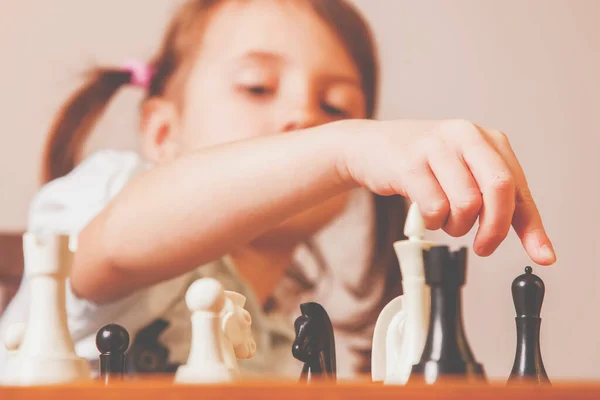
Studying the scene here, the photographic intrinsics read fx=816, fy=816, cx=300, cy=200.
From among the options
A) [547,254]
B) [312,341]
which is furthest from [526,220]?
[312,341]

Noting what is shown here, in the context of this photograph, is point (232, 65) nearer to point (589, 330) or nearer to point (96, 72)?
point (96, 72)

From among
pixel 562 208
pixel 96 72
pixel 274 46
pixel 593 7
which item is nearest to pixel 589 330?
pixel 562 208

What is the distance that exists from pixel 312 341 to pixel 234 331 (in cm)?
5

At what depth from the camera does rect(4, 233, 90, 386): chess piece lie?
0.47 meters

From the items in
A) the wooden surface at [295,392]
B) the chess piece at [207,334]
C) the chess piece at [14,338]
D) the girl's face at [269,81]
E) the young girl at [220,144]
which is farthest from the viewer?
the girl's face at [269,81]

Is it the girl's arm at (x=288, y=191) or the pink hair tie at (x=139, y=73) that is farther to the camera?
the pink hair tie at (x=139, y=73)

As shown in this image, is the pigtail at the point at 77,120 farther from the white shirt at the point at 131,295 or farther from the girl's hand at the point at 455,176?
the girl's hand at the point at 455,176

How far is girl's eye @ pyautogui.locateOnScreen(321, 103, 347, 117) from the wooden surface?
33.9 inches

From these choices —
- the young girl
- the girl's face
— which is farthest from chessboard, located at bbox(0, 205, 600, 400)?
the girl's face

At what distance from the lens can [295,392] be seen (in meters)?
0.34

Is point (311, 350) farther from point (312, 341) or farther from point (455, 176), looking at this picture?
point (455, 176)

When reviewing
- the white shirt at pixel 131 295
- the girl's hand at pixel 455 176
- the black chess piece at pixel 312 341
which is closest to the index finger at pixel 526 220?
the girl's hand at pixel 455 176

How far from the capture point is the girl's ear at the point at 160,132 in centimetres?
117

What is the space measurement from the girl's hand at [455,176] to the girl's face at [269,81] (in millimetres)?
560
